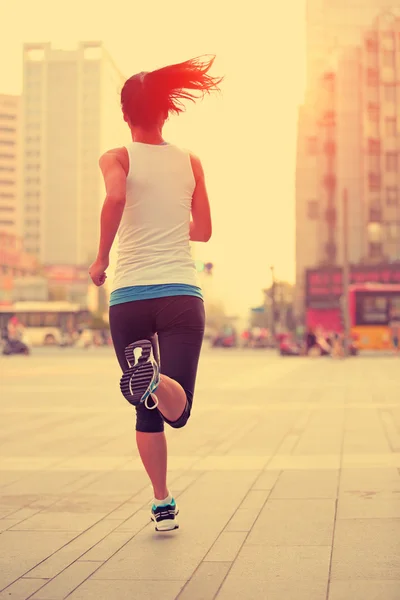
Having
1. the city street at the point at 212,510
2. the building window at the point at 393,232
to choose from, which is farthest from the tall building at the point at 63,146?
the city street at the point at 212,510

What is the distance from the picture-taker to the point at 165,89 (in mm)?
4305

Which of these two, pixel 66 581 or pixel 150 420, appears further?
pixel 150 420

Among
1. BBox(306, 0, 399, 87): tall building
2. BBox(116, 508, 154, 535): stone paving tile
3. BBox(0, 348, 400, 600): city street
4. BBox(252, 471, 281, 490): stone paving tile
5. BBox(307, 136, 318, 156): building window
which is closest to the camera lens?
BBox(0, 348, 400, 600): city street

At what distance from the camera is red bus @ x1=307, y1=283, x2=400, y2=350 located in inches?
1563

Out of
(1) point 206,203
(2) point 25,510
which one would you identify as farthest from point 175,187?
(2) point 25,510

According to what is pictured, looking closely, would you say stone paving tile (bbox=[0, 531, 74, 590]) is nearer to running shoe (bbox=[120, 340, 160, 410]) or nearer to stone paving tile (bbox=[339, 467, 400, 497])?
running shoe (bbox=[120, 340, 160, 410])

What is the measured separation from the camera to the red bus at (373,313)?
3969cm

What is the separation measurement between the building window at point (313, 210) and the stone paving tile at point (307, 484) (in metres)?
75.6

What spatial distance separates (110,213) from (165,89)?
63cm

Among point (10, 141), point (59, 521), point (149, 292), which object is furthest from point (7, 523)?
point (10, 141)

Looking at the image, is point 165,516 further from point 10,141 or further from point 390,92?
point 10,141

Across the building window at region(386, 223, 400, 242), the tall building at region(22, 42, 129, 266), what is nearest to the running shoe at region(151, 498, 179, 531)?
the building window at region(386, 223, 400, 242)

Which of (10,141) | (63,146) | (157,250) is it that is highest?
(10,141)

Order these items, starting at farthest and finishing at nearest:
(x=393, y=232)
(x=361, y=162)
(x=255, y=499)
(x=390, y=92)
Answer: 1. (x=361, y=162)
2. (x=390, y=92)
3. (x=393, y=232)
4. (x=255, y=499)
